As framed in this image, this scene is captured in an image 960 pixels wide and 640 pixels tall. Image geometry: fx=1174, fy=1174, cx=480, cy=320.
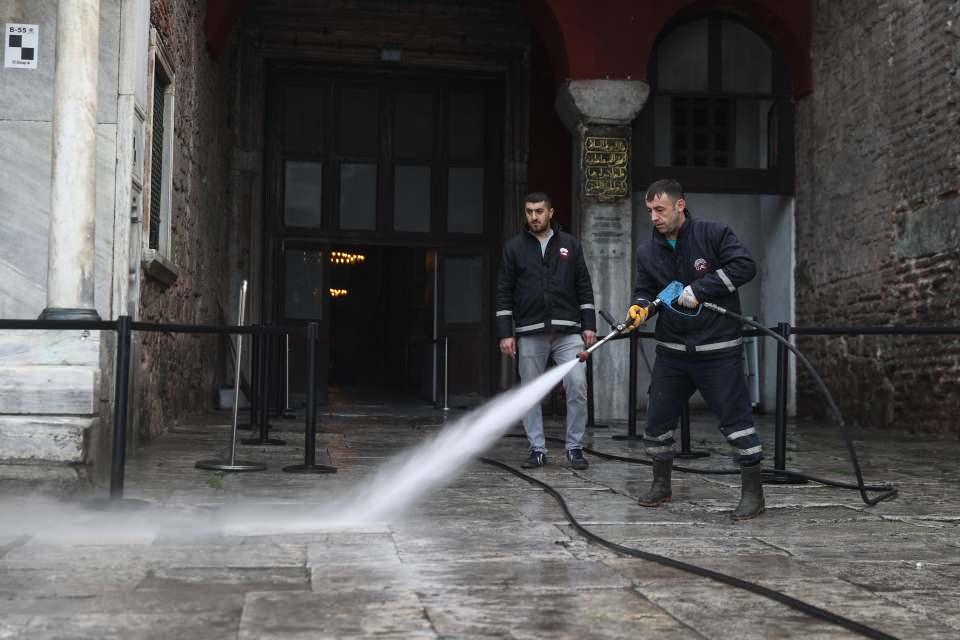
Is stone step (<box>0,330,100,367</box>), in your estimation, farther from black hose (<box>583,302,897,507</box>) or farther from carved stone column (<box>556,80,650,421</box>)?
carved stone column (<box>556,80,650,421</box>)

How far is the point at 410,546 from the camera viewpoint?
4371 mm

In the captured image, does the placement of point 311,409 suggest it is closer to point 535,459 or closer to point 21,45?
point 535,459

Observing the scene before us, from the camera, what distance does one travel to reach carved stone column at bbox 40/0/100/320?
21.0 ft

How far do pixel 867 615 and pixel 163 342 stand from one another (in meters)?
6.95

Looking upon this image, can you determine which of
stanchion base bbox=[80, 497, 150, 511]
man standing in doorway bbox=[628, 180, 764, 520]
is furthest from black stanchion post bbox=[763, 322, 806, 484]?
stanchion base bbox=[80, 497, 150, 511]

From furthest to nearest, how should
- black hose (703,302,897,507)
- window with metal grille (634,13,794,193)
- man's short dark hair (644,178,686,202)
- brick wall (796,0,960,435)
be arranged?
1. window with metal grille (634,13,794,193)
2. brick wall (796,0,960,435)
3. man's short dark hair (644,178,686,202)
4. black hose (703,302,897,507)

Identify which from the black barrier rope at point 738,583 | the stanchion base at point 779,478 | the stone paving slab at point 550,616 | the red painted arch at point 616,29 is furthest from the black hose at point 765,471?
the red painted arch at point 616,29

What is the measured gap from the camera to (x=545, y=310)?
285 inches

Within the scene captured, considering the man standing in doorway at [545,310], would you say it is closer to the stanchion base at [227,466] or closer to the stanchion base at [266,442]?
the stanchion base at [227,466]

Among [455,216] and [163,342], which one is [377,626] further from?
[455,216]

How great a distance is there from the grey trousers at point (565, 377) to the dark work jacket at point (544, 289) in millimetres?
79

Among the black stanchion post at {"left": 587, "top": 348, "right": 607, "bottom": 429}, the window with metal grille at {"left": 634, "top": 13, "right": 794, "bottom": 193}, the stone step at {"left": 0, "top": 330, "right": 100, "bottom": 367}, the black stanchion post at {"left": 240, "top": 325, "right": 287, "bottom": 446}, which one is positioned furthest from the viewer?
the window with metal grille at {"left": 634, "top": 13, "right": 794, "bottom": 193}

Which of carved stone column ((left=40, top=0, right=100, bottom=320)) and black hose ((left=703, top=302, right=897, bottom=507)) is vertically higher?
carved stone column ((left=40, top=0, right=100, bottom=320))

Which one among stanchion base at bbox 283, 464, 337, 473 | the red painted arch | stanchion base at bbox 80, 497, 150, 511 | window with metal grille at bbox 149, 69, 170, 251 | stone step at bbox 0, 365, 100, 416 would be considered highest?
the red painted arch
